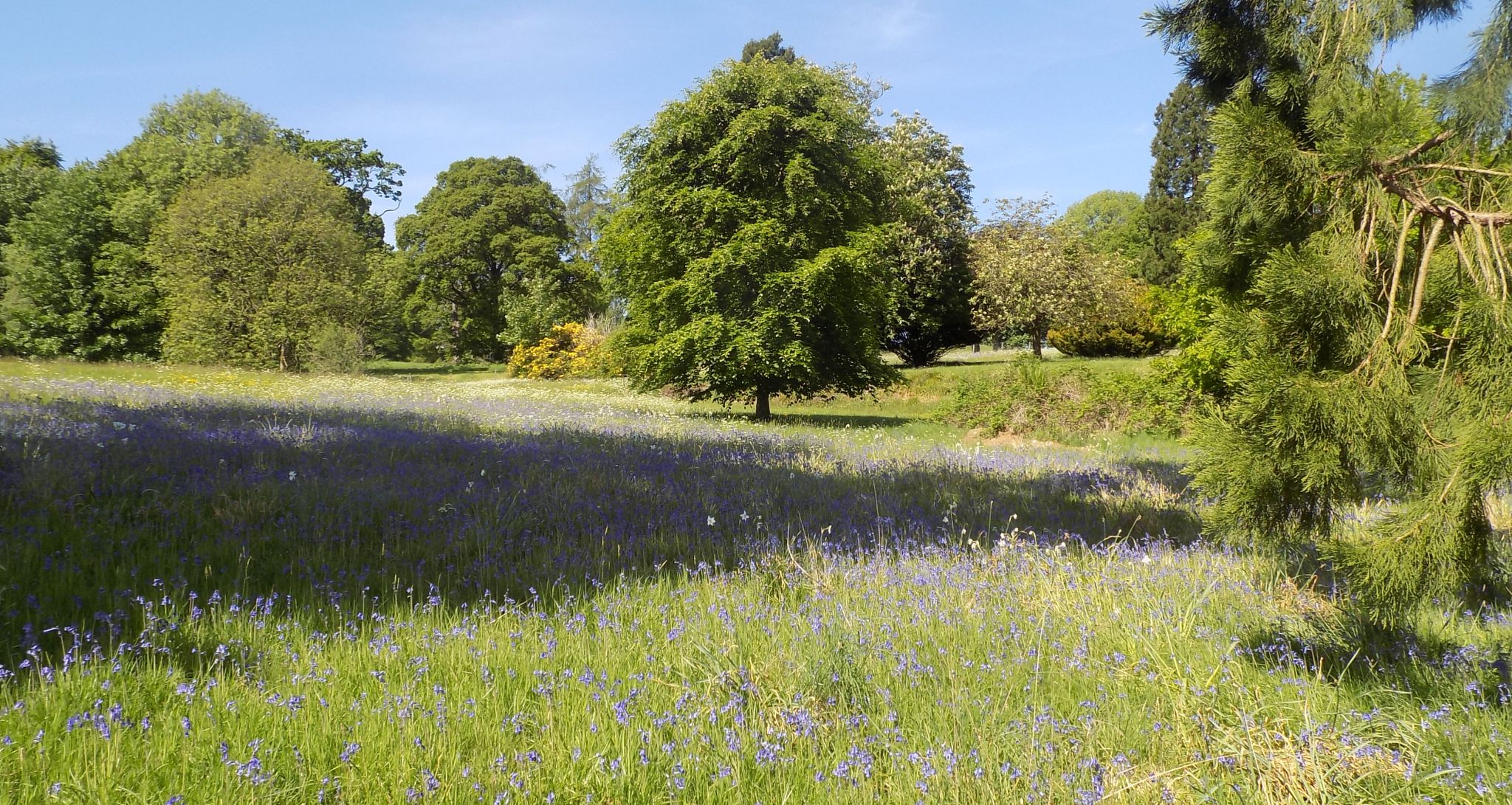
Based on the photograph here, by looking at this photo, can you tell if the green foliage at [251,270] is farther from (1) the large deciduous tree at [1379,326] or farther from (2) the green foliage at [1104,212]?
(2) the green foliage at [1104,212]

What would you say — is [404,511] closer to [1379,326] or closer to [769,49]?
[1379,326]

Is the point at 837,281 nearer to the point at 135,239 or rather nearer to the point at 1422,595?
the point at 1422,595

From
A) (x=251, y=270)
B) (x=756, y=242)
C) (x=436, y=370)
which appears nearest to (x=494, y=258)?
(x=436, y=370)

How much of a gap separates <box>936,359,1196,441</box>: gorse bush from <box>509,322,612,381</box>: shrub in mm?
24140

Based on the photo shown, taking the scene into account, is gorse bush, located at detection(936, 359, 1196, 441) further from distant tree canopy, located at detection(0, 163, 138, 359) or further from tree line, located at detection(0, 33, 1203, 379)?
distant tree canopy, located at detection(0, 163, 138, 359)

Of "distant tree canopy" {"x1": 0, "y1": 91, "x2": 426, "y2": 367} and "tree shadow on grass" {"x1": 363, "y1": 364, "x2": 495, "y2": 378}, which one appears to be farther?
"tree shadow on grass" {"x1": 363, "y1": 364, "x2": 495, "y2": 378}

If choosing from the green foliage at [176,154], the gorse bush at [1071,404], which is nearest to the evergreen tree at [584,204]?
the green foliage at [176,154]

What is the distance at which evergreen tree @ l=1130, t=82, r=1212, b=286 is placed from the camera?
44.8 metres

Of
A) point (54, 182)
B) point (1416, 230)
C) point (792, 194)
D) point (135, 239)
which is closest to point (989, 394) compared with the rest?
point (792, 194)

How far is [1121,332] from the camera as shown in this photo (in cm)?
4084

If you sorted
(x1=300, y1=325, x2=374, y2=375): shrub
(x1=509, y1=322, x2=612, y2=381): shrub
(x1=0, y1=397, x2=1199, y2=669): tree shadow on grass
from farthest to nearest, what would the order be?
(x1=509, y1=322, x2=612, y2=381): shrub → (x1=300, y1=325, x2=374, y2=375): shrub → (x1=0, y1=397, x2=1199, y2=669): tree shadow on grass

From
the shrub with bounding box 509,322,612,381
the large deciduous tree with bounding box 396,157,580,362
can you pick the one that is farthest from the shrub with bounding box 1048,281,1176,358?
the large deciduous tree with bounding box 396,157,580,362

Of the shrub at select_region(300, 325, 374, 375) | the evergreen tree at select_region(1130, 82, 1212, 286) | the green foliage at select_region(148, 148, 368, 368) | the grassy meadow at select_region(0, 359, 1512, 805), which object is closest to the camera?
the grassy meadow at select_region(0, 359, 1512, 805)

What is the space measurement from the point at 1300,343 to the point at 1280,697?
146 cm
